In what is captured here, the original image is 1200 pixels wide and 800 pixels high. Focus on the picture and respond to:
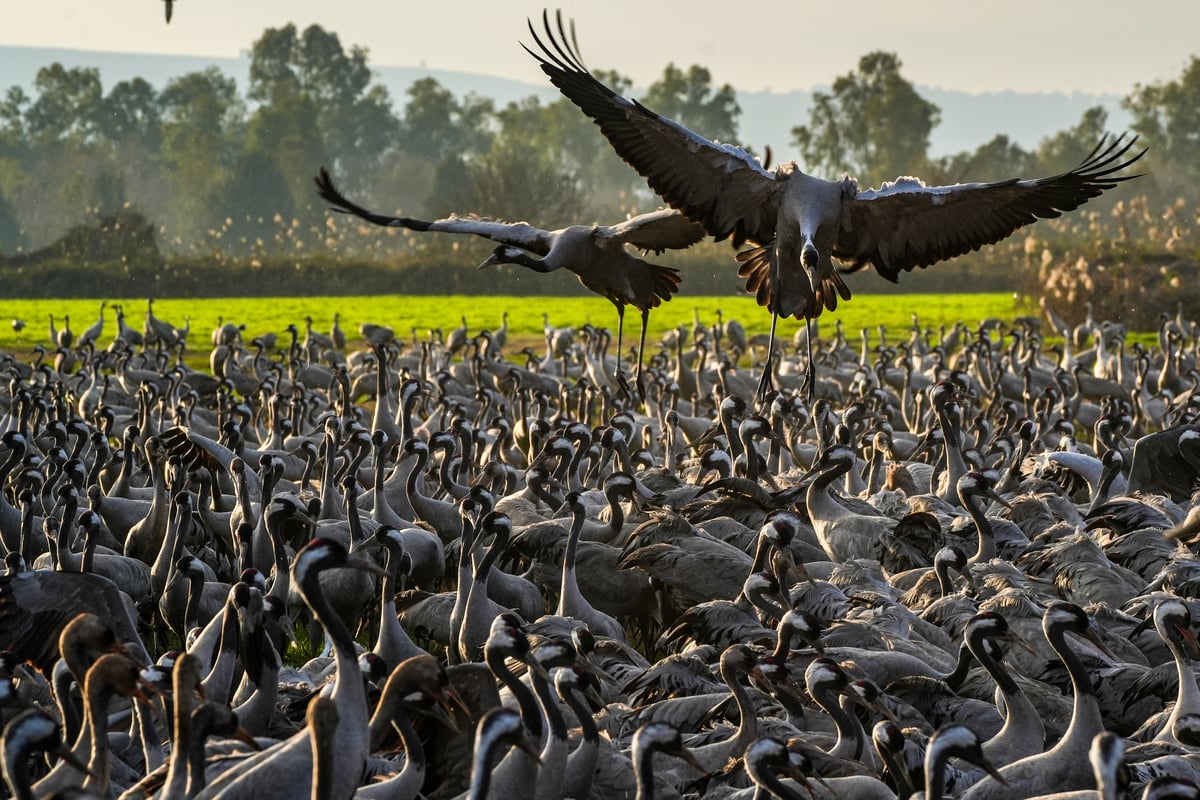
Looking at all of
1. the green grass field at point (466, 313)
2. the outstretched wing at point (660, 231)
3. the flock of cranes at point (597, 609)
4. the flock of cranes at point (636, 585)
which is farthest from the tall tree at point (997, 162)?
the outstretched wing at point (660, 231)

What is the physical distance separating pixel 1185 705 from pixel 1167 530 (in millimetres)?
3484

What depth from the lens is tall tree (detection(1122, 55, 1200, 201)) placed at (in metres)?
89.1

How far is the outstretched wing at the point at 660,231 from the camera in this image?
36.5 ft

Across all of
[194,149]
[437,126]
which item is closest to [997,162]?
[437,126]

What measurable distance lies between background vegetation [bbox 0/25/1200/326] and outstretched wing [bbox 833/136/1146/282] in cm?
2160

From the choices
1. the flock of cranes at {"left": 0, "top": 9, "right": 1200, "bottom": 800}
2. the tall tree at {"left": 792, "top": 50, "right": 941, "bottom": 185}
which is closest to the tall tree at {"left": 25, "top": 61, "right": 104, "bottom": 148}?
the tall tree at {"left": 792, "top": 50, "right": 941, "bottom": 185}

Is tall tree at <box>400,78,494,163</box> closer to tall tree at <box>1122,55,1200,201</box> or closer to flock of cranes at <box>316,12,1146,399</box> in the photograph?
tall tree at <box>1122,55,1200,201</box>

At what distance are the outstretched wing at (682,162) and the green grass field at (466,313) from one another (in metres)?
17.9

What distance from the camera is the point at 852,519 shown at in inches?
Result: 388

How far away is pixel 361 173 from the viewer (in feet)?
337

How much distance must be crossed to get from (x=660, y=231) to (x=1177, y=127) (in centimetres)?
8629

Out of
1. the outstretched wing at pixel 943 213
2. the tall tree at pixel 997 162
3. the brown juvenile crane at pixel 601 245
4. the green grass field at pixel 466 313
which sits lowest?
the green grass field at pixel 466 313

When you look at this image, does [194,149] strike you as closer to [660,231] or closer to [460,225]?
[660,231]

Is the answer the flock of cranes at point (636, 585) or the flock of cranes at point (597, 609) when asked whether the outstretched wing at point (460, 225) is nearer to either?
the flock of cranes at point (636, 585)
